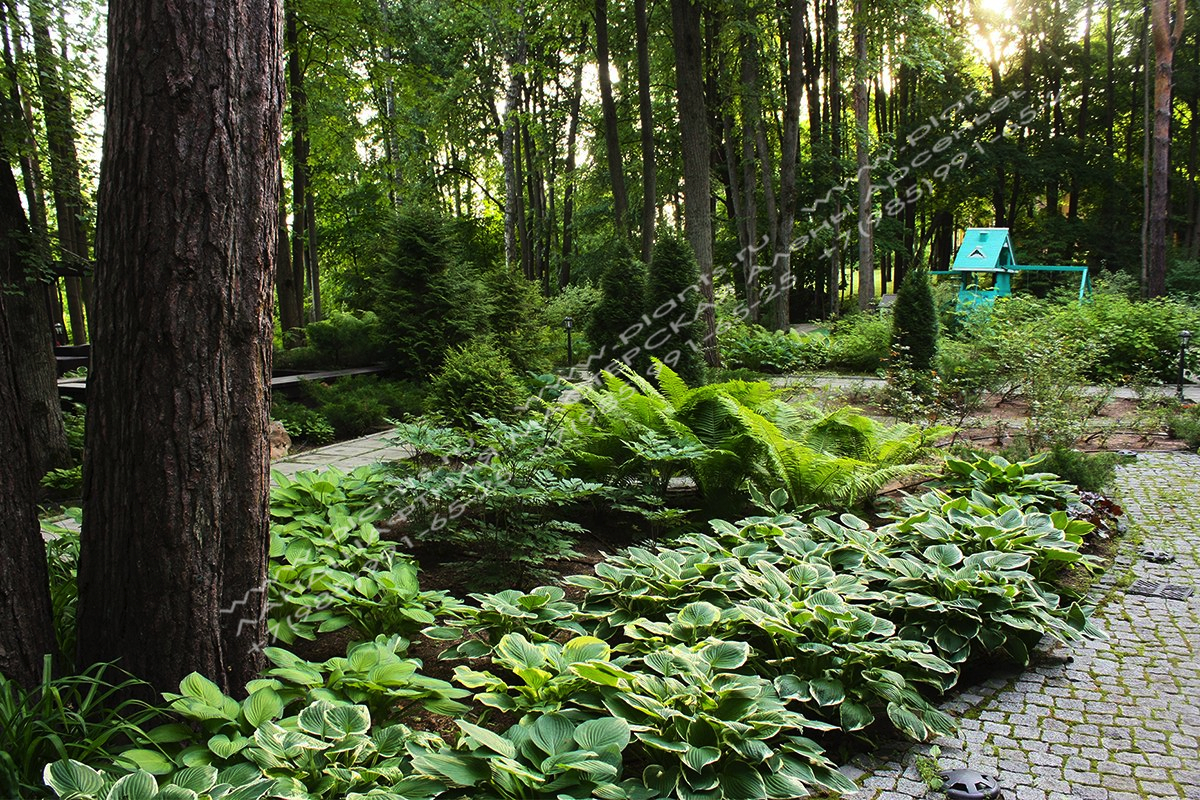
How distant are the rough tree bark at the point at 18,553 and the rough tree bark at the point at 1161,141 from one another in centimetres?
1879

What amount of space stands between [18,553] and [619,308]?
8.51 meters

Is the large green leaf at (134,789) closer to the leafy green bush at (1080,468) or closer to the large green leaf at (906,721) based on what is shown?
the large green leaf at (906,721)

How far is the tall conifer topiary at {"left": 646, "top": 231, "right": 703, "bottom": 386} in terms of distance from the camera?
9695 mm

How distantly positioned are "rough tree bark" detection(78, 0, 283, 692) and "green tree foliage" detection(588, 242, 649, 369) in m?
7.86

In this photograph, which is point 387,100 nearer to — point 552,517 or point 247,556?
point 552,517

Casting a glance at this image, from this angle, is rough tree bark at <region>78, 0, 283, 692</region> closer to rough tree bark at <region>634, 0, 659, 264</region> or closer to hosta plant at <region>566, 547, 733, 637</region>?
hosta plant at <region>566, 547, 733, 637</region>

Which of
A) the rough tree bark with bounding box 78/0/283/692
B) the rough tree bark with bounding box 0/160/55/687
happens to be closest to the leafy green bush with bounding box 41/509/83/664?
the rough tree bark with bounding box 0/160/55/687

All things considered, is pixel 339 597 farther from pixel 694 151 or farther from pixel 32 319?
pixel 694 151

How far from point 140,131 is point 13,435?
3.25ft

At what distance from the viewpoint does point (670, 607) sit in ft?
10.3

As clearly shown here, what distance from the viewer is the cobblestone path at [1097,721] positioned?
2340mm

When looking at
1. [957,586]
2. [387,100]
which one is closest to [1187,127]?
[387,100]

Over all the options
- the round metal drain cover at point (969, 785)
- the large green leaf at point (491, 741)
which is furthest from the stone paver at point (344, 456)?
the round metal drain cover at point (969, 785)

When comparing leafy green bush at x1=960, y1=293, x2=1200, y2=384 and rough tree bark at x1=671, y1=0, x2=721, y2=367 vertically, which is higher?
rough tree bark at x1=671, y1=0, x2=721, y2=367
